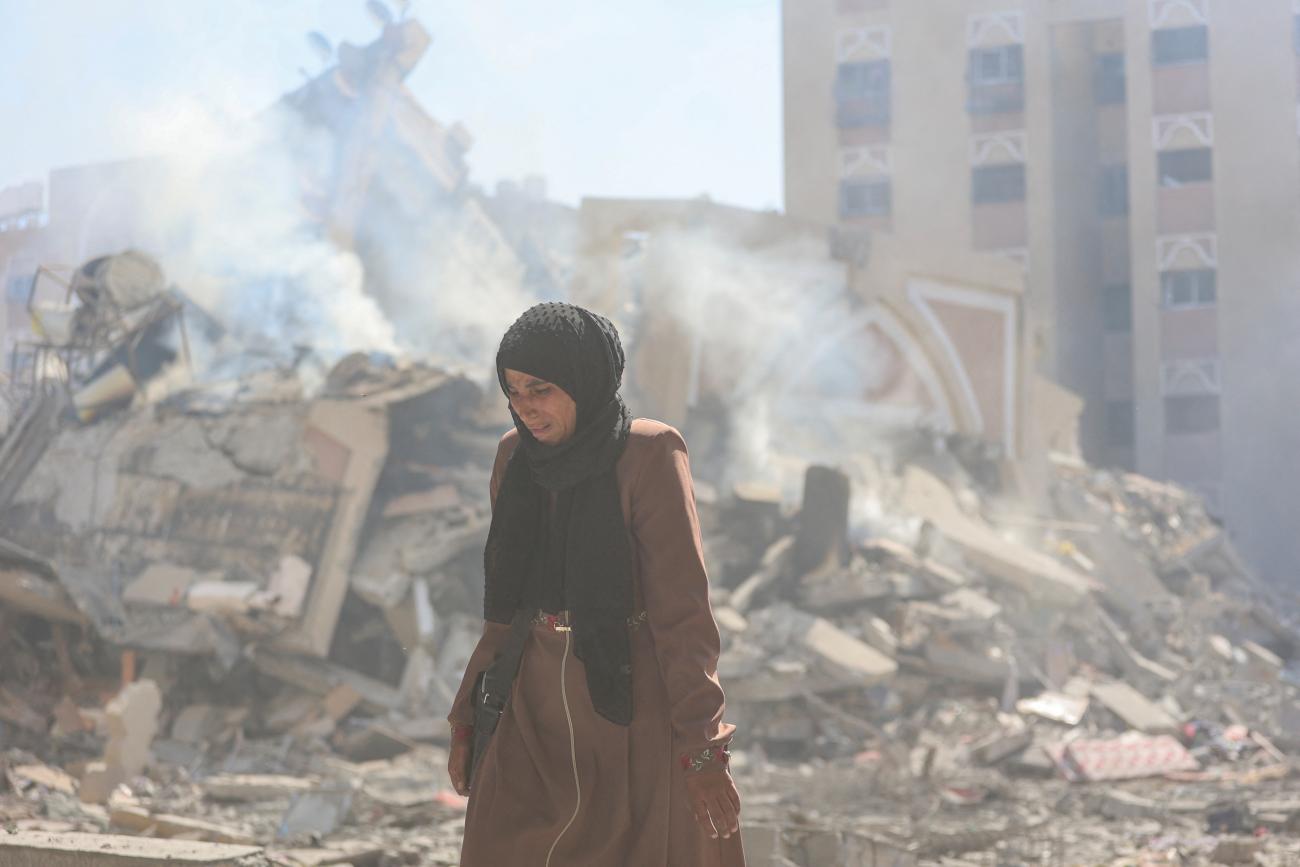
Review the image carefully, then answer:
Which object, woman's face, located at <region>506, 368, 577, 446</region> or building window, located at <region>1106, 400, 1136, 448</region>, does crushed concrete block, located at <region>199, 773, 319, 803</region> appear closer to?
woman's face, located at <region>506, 368, 577, 446</region>

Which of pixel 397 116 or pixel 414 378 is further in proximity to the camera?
pixel 397 116

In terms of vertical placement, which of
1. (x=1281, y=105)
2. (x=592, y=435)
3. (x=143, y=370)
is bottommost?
(x=592, y=435)

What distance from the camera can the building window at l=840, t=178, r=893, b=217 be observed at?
3003 centimetres

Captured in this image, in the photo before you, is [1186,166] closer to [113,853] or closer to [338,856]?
[338,856]

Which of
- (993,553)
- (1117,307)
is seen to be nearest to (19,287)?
(993,553)

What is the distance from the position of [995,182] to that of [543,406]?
29.0 metres

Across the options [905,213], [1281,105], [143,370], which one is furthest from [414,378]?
[1281,105]

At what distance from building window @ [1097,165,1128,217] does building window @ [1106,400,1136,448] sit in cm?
453

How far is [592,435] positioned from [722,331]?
13040mm

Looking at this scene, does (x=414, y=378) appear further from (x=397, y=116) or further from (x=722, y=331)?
(x=397, y=116)

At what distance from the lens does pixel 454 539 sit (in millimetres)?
10578

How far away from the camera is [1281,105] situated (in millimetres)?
27531

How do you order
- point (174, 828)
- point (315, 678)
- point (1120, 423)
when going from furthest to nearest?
point (1120, 423)
point (315, 678)
point (174, 828)

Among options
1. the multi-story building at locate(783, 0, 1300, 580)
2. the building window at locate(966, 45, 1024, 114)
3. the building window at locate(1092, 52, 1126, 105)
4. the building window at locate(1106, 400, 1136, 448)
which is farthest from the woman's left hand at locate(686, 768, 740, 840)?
the building window at locate(1092, 52, 1126, 105)
